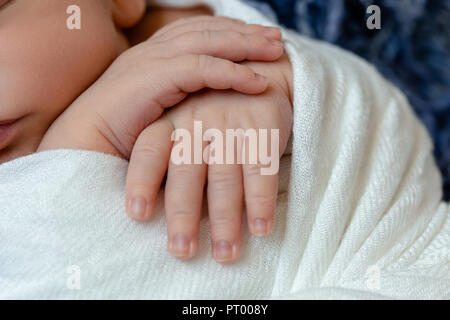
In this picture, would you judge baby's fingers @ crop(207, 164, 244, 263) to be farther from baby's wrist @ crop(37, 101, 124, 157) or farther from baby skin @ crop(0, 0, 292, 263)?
baby's wrist @ crop(37, 101, 124, 157)

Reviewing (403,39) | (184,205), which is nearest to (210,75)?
(184,205)

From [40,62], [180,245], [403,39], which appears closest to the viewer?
[180,245]

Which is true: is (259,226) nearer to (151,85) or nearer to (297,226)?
(297,226)

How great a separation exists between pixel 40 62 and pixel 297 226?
41 cm

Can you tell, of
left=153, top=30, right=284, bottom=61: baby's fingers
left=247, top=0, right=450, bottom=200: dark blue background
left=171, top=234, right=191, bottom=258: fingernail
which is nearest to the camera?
left=171, top=234, right=191, bottom=258: fingernail

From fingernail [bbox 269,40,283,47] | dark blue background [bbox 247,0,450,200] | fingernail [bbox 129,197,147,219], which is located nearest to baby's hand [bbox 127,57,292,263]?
fingernail [bbox 129,197,147,219]

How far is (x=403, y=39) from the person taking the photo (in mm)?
1076

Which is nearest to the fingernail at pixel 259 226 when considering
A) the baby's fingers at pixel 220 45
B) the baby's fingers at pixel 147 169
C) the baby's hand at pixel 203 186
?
the baby's hand at pixel 203 186

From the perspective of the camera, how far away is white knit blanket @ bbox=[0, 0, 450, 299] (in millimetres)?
621

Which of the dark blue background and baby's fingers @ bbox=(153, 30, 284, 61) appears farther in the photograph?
the dark blue background

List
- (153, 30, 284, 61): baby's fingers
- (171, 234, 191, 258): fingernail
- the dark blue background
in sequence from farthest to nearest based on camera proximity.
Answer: the dark blue background
(153, 30, 284, 61): baby's fingers
(171, 234, 191, 258): fingernail

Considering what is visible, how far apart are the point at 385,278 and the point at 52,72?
0.52 m

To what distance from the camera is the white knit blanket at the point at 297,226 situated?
24.5 inches

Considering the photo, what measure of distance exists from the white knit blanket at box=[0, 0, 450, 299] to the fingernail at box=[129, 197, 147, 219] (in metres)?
0.03
